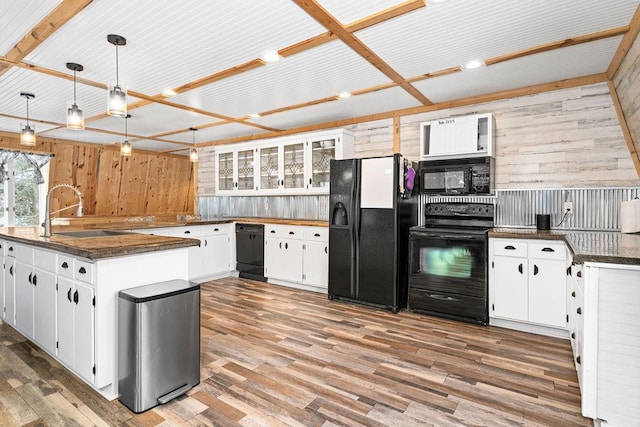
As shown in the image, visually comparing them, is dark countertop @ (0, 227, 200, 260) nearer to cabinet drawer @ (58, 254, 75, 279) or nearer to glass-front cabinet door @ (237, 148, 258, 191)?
cabinet drawer @ (58, 254, 75, 279)

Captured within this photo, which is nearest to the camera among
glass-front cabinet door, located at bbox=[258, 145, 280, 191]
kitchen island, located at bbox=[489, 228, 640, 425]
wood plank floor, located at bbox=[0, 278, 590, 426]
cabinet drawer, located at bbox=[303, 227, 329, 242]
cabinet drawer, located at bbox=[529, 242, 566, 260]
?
kitchen island, located at bbox=[489, 228, 640, 425]

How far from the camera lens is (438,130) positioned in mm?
4012

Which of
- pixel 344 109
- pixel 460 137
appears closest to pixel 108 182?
pixel 344 109

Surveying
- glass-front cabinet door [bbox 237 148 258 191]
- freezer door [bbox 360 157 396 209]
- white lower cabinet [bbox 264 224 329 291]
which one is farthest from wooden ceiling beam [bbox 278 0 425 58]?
glass-front cabinet door [bbox 237 148 258 191]

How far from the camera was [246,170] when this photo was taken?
6117mm

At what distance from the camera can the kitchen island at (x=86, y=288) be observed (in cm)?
214

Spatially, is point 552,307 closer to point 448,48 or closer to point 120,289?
point 448,48

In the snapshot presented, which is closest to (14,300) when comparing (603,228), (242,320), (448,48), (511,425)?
(242,320)

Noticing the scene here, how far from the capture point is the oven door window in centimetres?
352

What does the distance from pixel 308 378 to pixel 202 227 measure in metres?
3.42

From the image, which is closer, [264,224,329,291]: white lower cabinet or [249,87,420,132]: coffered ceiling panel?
[249,87,420,132]: coffered ceiling panel

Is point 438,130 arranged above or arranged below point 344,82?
below

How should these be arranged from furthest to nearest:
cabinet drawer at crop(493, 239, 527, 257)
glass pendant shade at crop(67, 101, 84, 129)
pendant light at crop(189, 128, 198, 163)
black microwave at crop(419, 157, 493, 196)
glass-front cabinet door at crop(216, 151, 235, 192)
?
glass-front cabinet door at crop(216, 151, 235, 192) → pendant light at crop(189, 128, 198, 163) → black microwave at crop(419, 157, 493, 196) → cabinet drawer at crop(493, 239, 527, 257) → glass pendant shade at crop(67, 101, 84, 129)

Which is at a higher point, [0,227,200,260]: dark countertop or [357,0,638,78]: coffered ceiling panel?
[357,0,638,78]: coffered ceiling panel
